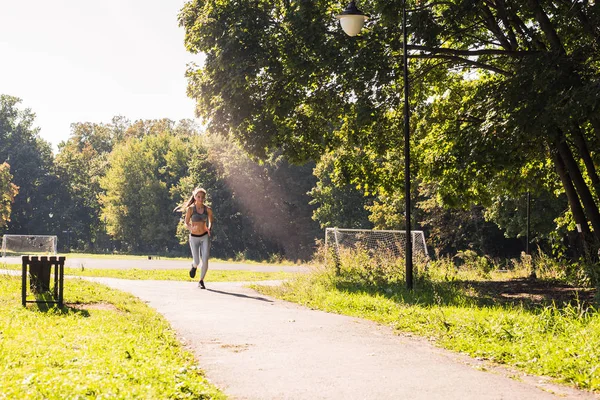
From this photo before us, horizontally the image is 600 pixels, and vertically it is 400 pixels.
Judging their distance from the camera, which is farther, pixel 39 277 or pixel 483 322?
pixel 39 277

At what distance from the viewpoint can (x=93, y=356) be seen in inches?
245

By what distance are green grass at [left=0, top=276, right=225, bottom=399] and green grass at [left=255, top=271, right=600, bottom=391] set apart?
3.18 m

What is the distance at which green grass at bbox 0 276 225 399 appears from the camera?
16.5 feet

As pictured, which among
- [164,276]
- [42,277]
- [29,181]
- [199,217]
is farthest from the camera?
[29,181]

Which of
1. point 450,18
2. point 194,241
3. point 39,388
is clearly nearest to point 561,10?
point 450,18

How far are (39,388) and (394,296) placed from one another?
8.17 meters

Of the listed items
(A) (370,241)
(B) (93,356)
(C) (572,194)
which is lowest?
(B) (93,356)

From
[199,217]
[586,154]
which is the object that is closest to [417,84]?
[586,154]

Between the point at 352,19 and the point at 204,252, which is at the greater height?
the point at 352,19

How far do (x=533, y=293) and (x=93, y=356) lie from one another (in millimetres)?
9792

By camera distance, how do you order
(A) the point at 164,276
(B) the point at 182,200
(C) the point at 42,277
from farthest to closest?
(B) the point at 182,200 → (A) the point at 164,276 → (C) the point at 42,277

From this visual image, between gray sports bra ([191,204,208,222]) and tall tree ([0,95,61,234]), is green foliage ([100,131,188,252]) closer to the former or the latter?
tall tree ([0,95,61,234])

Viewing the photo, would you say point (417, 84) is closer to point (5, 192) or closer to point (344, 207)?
point (344, 207)

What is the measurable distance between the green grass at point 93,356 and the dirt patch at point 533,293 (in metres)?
6.28
